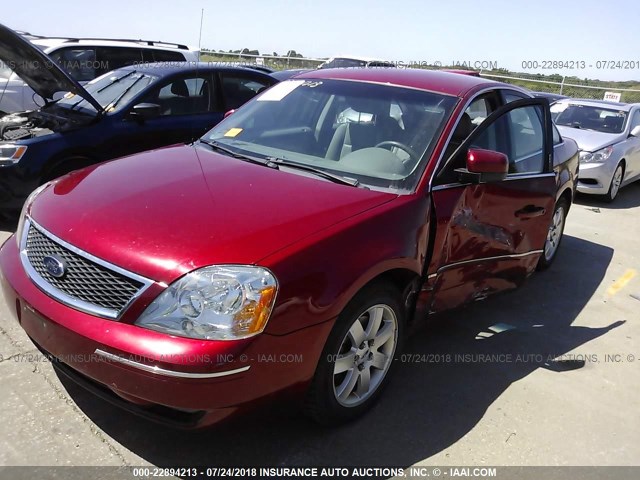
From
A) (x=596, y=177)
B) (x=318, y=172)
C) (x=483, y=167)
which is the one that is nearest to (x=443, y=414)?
(x=483, y=167)

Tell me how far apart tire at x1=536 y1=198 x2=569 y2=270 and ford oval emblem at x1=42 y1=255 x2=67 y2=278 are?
14.0ft

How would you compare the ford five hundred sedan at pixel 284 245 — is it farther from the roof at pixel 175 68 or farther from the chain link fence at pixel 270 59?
the chain link fence at pixel 270 59

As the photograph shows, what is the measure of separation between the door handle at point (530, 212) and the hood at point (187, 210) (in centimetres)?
145

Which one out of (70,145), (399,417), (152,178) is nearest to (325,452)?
(399,417)

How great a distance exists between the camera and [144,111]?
5.66 meters

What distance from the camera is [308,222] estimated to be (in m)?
2.54

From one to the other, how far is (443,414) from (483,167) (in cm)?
138

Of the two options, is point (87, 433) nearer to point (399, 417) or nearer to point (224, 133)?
point (399, 417)

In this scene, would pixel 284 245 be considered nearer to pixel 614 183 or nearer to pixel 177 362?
pixel 177 362

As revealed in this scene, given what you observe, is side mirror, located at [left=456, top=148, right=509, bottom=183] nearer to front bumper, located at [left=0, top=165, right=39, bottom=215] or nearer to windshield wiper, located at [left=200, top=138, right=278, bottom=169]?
windshield wiper, located at [left=200, top=138, right=278, bottom=169]

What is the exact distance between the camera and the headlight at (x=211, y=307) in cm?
219

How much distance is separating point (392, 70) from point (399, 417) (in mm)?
2386

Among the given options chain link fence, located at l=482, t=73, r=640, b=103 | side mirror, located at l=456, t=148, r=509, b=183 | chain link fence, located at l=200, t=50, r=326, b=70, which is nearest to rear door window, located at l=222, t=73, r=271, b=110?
side mirror, located at l=456, t=148, r=509, b=183

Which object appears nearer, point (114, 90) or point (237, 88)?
point (114, 90)
